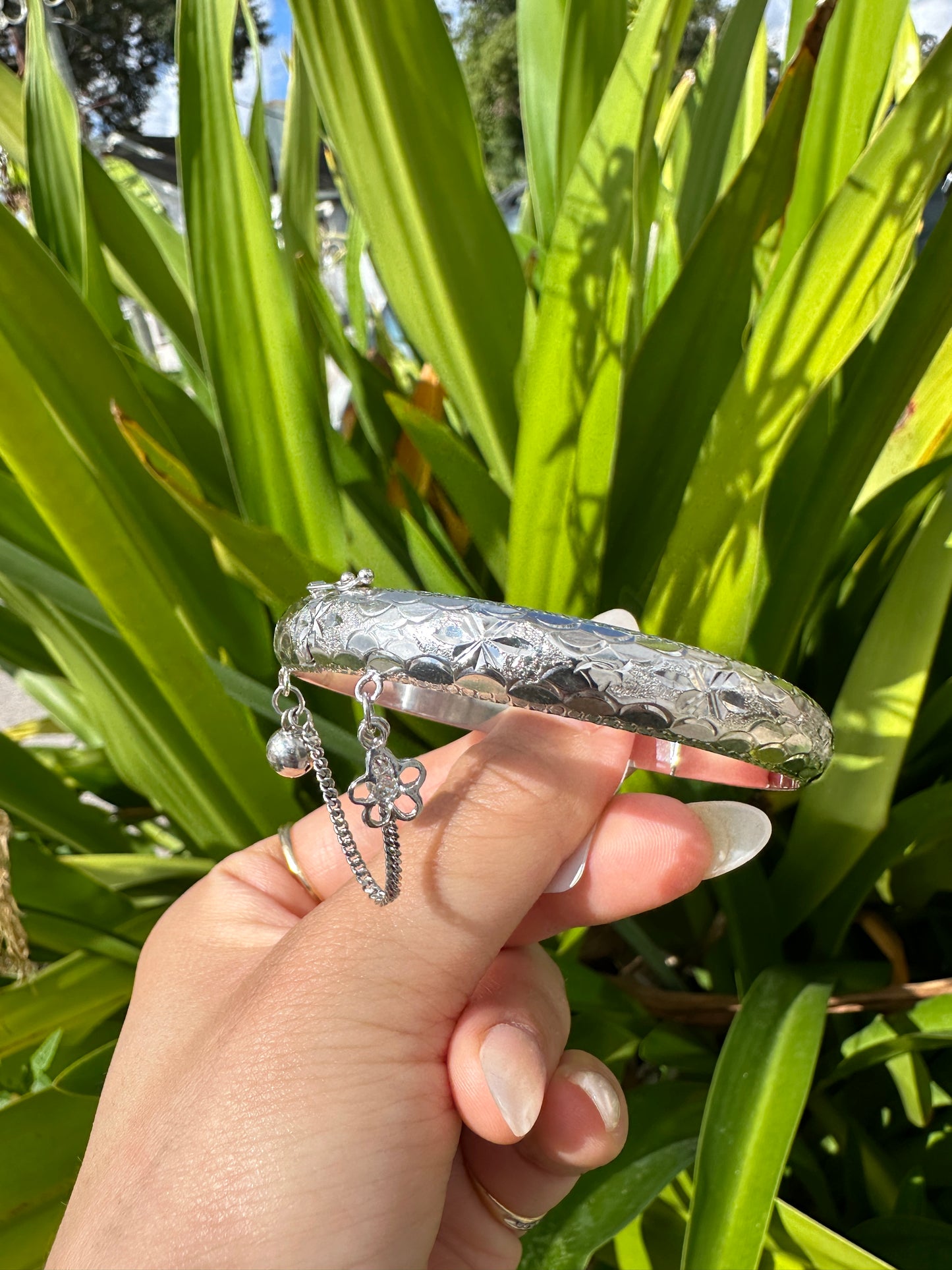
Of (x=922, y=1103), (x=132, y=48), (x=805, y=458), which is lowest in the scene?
(x=922, y=1103)

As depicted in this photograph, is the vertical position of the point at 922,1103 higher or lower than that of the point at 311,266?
lower

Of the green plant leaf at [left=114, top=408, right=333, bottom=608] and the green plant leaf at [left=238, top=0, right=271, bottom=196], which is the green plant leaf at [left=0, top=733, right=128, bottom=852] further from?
the green plant leaf at [left=238, top=0, right=271, bottom=196]

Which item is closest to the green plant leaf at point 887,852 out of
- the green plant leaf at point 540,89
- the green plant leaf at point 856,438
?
the green plant leaf at point 856,438

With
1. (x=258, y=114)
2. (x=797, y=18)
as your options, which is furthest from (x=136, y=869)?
(x=797, y=18)

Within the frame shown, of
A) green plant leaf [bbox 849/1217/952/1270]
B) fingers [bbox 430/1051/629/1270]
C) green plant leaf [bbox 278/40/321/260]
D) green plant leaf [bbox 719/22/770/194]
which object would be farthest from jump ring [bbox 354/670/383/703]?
green plant leaf [bbox 719/22/770/194]

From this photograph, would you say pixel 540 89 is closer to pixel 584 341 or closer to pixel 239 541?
pixel 584 341

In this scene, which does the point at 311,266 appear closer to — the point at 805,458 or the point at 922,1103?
the point at 805,458

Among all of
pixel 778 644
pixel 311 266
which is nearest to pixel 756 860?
pixel 778 644
